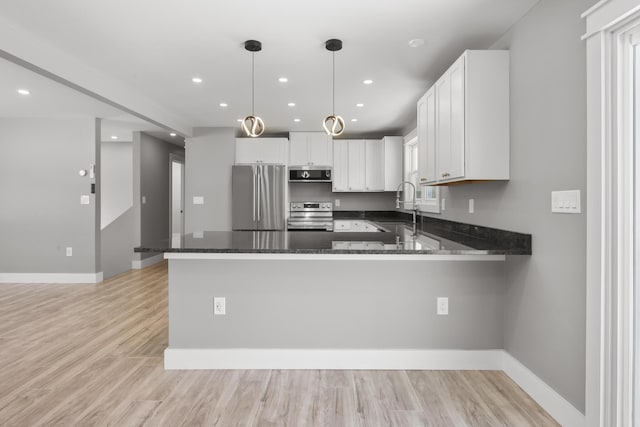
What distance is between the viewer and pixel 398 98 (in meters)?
4.15

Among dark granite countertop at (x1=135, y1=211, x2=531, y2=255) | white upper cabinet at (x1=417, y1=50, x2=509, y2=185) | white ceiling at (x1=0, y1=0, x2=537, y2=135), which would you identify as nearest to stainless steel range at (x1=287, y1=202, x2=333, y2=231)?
white ceiling at (x1=0, y1=0, x2=537, y2=135)

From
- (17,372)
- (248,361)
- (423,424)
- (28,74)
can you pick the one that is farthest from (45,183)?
(423,424)

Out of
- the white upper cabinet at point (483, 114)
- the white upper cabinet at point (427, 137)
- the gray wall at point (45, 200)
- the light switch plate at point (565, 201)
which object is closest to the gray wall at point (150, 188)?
the gray wall at point (45, 200)

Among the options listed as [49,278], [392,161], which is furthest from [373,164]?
[49,278]

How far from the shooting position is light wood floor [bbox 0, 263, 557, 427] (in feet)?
6.56

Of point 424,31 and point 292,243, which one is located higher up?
point 424,31

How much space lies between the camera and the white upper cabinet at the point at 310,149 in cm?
580

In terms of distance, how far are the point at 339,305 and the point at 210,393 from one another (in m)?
1.00

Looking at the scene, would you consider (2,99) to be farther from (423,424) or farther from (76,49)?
(423,424)

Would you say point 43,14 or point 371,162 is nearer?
point 43,14

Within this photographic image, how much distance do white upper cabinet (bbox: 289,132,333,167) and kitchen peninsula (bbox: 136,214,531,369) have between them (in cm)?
340

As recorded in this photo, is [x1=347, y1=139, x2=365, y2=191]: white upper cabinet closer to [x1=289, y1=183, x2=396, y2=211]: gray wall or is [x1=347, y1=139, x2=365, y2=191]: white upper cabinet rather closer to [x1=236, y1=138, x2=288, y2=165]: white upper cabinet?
[x1=289, y1=183, x2=396, y2=211]: gray wall

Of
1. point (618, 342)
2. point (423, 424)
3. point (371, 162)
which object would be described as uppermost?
point (371, 162)

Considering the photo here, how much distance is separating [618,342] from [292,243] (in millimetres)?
1720
